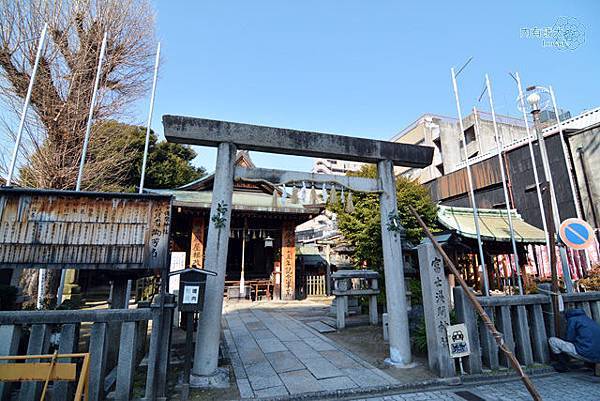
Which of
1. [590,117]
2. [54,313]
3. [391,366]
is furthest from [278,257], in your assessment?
[590,117]

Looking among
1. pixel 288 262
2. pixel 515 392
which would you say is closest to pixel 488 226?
pixel 288 262

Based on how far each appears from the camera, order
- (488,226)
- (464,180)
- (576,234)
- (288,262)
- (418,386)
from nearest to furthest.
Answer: (418,386) → (576,234) → (488,226) → (288,262) → (464,180)

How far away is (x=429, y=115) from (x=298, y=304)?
26.9 meters

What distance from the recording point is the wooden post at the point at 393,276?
534cm

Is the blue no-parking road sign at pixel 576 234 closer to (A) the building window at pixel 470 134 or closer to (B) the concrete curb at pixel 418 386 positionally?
(B) the concrete curb at pixel 418 386

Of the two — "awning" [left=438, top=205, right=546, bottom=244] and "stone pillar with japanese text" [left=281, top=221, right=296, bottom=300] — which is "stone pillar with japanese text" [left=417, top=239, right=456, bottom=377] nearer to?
"awning" [left=438, top=205, right=546, bottom=244]

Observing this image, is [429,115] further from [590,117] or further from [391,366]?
[391,366]

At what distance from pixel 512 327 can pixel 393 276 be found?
2.57 m

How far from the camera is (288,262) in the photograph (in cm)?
1553

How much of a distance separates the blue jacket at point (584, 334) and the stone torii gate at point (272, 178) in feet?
9.45

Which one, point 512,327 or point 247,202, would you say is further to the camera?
point 247,202

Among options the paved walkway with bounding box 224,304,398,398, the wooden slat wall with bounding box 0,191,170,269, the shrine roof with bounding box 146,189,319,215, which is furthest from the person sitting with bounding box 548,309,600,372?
the shrine roof with bounding box 146,189,319,215

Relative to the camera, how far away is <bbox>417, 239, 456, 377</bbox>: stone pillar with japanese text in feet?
15.8

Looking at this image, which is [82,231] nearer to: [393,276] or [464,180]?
[393,276]
